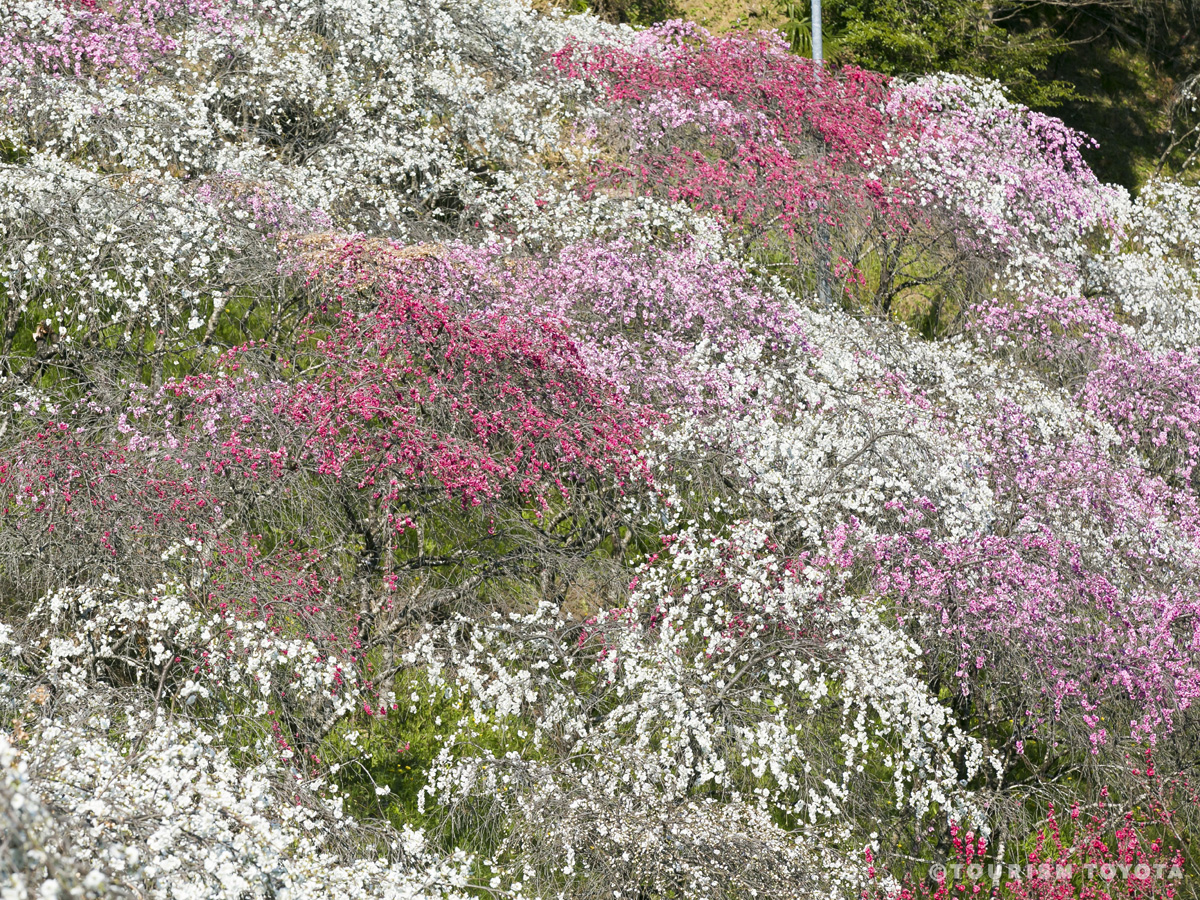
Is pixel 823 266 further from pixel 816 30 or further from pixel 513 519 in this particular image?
pixel 513 519

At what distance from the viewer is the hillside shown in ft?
24.6

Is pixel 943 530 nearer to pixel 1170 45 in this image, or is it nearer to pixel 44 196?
pixel 44 196

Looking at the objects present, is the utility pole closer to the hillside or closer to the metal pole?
the hillside

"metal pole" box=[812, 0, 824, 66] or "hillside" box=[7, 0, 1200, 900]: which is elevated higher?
"metal pole" box=[812, 0, 824, 66]

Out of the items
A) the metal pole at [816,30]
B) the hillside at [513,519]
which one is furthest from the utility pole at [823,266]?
the metal pole at [816,30]

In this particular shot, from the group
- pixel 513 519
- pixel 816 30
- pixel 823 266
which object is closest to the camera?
pixel 513 519

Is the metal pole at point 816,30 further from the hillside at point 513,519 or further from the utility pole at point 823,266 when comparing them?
the utility pole at point 823,266

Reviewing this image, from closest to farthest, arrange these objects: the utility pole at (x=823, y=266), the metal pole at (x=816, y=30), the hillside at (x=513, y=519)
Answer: the hillside at (x=513, y=519)
the utility pole at (x=823, y=266)
the metal pole at (x=816, y=30)

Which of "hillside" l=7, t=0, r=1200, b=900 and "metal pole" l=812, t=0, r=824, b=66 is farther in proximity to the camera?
"metal pole" l=812, t=0, r=824, b=66

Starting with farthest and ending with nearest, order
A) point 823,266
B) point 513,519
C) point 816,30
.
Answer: point 816,30 → point 823,266 → point 513,519

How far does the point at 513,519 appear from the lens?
9367 millimetres

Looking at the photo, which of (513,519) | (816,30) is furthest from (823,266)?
(513,519)

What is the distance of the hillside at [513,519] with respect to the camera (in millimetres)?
7488

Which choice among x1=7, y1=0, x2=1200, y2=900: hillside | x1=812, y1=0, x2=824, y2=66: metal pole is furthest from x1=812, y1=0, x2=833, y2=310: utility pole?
x1=812, y1=0, x2=824, y2=66: metal pole
